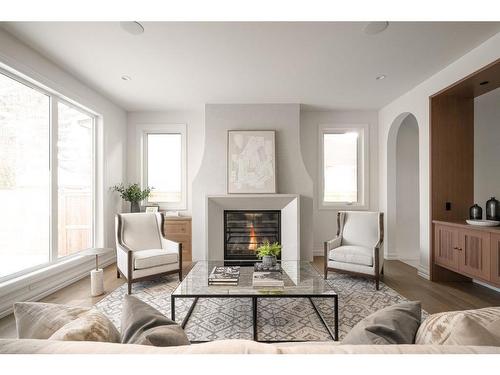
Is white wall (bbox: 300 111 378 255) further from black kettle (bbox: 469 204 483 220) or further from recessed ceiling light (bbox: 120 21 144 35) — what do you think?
recessed ceiling light (bbox: 120 21 144 35)

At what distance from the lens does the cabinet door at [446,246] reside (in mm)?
2931

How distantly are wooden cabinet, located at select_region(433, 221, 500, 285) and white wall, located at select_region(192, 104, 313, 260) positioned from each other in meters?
1.76

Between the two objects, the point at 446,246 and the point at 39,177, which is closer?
the point at 39,177

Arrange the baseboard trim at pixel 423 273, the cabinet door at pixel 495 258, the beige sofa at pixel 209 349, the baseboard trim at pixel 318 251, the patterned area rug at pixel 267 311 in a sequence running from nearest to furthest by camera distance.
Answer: the beige sofa at pixel 209 349, the patterned area rug at pixel 267 311, the cabinet door at pixel 495 258, the baseboard trim at pixel 423 273, the baseboard trim at pixel 318 251

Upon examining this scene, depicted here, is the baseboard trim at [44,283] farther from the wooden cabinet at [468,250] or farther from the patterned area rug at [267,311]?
the wooden cabinet at [468,250]

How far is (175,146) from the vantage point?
15.9 ft

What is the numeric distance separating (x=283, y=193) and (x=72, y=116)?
3.23 meters

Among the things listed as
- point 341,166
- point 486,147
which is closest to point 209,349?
point 486,147

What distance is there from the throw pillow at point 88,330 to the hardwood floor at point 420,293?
1.95m

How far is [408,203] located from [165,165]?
171 inches

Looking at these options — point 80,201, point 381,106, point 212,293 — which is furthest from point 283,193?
point 80,201

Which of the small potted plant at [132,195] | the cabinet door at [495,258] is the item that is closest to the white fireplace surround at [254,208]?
the small potted plant at [132,195]

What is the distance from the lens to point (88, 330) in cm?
75

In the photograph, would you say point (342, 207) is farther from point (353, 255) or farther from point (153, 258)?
point (153, 258)
